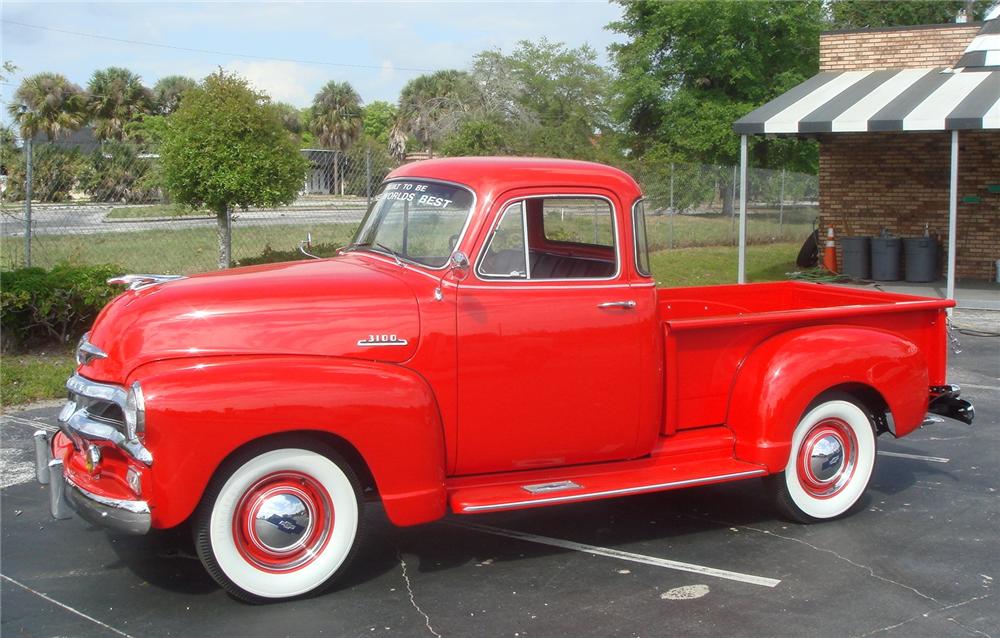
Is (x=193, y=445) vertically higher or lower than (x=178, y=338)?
lower

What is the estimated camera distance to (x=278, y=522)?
4605 millimetres

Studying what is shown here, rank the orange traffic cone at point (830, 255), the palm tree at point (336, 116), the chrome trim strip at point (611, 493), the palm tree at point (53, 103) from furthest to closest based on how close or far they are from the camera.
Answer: the palm tree at point (336, 116), the palm tree at point (53, 103), the orange traffic cone at point (830, 255), the chrome trim strip at point (611, 493)

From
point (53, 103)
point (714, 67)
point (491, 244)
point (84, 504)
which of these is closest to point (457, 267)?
point (491, 244)

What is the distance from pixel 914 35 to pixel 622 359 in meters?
15.6

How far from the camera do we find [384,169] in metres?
16.9

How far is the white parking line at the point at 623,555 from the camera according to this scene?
16.7ft

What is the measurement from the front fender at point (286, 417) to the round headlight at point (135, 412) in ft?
0.09

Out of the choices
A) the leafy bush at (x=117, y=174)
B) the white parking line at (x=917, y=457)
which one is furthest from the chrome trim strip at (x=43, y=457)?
the leafy bush at (x=117, y=174)

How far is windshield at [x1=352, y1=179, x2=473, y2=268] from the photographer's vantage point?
17.1ft

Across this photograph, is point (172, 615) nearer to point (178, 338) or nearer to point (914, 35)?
point (178, 338)

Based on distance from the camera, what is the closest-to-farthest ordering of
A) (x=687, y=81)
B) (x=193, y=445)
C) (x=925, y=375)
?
(x=193, y=445) < (x=925, y=375) < (x=687, y=81)

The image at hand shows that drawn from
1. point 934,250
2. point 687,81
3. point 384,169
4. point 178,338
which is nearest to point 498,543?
point 178,338

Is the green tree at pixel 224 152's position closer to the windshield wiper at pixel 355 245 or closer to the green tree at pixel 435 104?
the windshield wiper at pixel 355 245

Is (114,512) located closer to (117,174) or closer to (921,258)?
(117,174)
